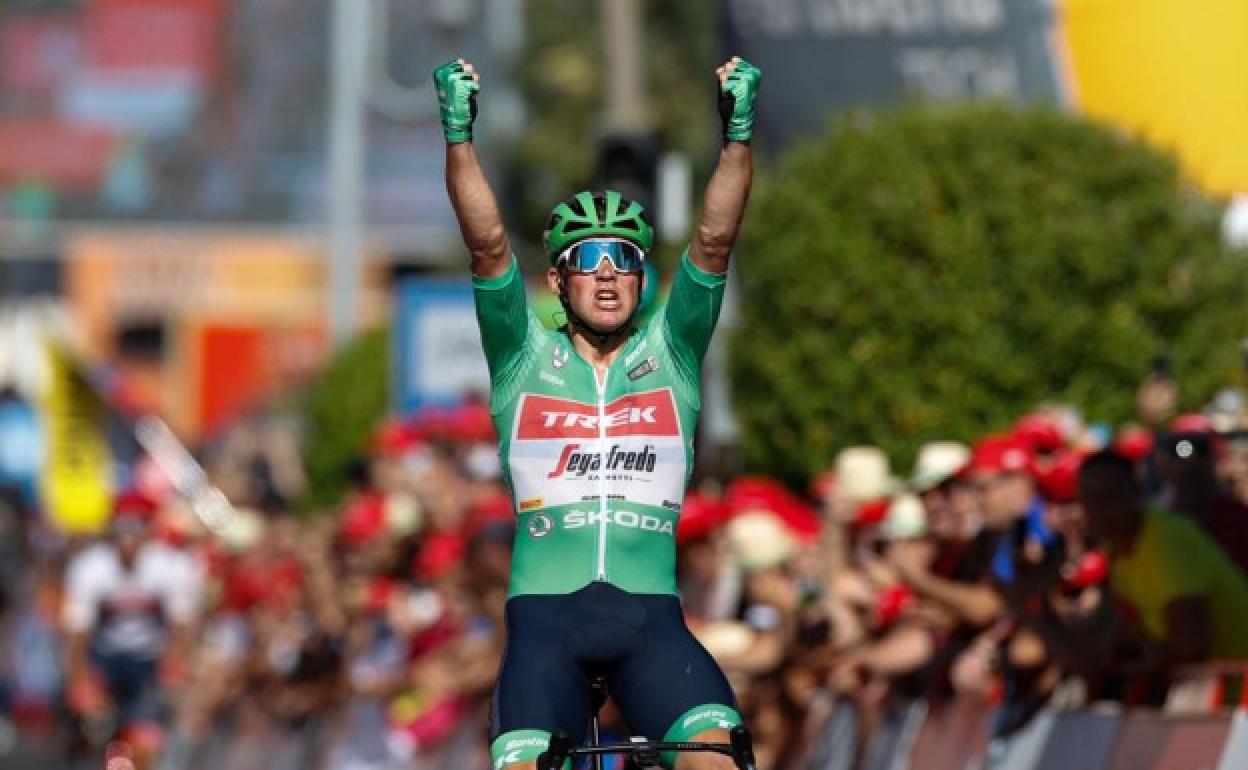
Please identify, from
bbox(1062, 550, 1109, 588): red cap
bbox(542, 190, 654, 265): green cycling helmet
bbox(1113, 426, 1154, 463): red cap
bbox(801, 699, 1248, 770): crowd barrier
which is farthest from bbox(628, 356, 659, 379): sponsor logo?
bbox(1062, 550, 1109, 588): red cap

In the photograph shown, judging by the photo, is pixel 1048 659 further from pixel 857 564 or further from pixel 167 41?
pixel 167 41

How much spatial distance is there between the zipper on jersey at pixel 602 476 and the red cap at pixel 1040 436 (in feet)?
12.6

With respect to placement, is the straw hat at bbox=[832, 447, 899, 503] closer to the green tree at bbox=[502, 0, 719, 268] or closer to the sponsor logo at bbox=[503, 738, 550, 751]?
the sponsor logo at bbox=[503, 738, 550, 751]

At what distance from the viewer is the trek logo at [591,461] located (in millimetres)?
9031

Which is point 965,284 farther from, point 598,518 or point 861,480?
point 598,518

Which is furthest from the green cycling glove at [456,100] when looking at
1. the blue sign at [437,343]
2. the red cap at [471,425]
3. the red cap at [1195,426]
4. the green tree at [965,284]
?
the blue sign at [437,343]

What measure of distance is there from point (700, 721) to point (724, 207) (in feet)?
4.85

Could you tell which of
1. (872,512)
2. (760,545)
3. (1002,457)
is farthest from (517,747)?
(760,545)

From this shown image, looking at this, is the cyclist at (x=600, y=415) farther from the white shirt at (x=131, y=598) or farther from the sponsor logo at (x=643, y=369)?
the white shirt at (x=131, y=598)

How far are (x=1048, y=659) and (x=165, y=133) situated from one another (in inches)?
2975

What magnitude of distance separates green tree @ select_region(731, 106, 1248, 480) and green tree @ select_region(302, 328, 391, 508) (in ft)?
65.9

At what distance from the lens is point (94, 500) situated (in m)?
32.0

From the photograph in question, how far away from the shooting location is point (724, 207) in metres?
8.98

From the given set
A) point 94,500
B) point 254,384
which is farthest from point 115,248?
point 94,500
